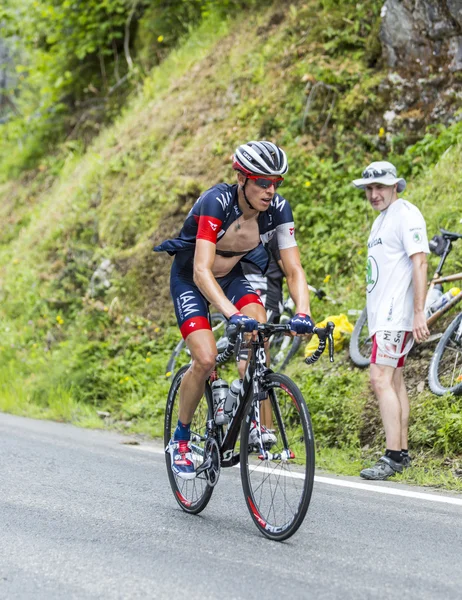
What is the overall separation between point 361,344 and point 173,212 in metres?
4.88

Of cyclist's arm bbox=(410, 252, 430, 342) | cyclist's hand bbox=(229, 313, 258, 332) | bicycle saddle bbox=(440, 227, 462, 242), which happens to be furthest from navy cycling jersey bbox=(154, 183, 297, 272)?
bicycle saddle bbox=(440, 227, 462, 242)

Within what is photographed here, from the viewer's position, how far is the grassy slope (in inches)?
424

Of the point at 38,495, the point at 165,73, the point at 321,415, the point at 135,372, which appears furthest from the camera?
the point at 165,73

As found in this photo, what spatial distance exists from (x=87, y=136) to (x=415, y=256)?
46.0 feet

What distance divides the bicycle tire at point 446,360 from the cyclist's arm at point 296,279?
2.67m

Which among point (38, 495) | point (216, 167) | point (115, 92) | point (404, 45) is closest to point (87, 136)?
point (115, 92)

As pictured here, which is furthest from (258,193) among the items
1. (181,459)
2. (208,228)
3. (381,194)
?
(381,194)

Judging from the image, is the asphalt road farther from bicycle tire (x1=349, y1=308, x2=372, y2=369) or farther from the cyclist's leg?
bicycle tire (x1=349, y1=308, x2=372, y2=369)

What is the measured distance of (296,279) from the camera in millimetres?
5410

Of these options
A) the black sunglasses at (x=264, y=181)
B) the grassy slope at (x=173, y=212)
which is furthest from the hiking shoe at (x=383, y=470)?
the black sunglasses at (x=264, y=181)

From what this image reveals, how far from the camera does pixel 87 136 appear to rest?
775 inches

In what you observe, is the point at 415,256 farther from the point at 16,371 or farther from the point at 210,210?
the point at 16,371

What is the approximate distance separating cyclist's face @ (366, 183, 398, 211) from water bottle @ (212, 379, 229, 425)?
248 cm

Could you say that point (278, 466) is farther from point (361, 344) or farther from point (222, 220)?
point (361, 344)
